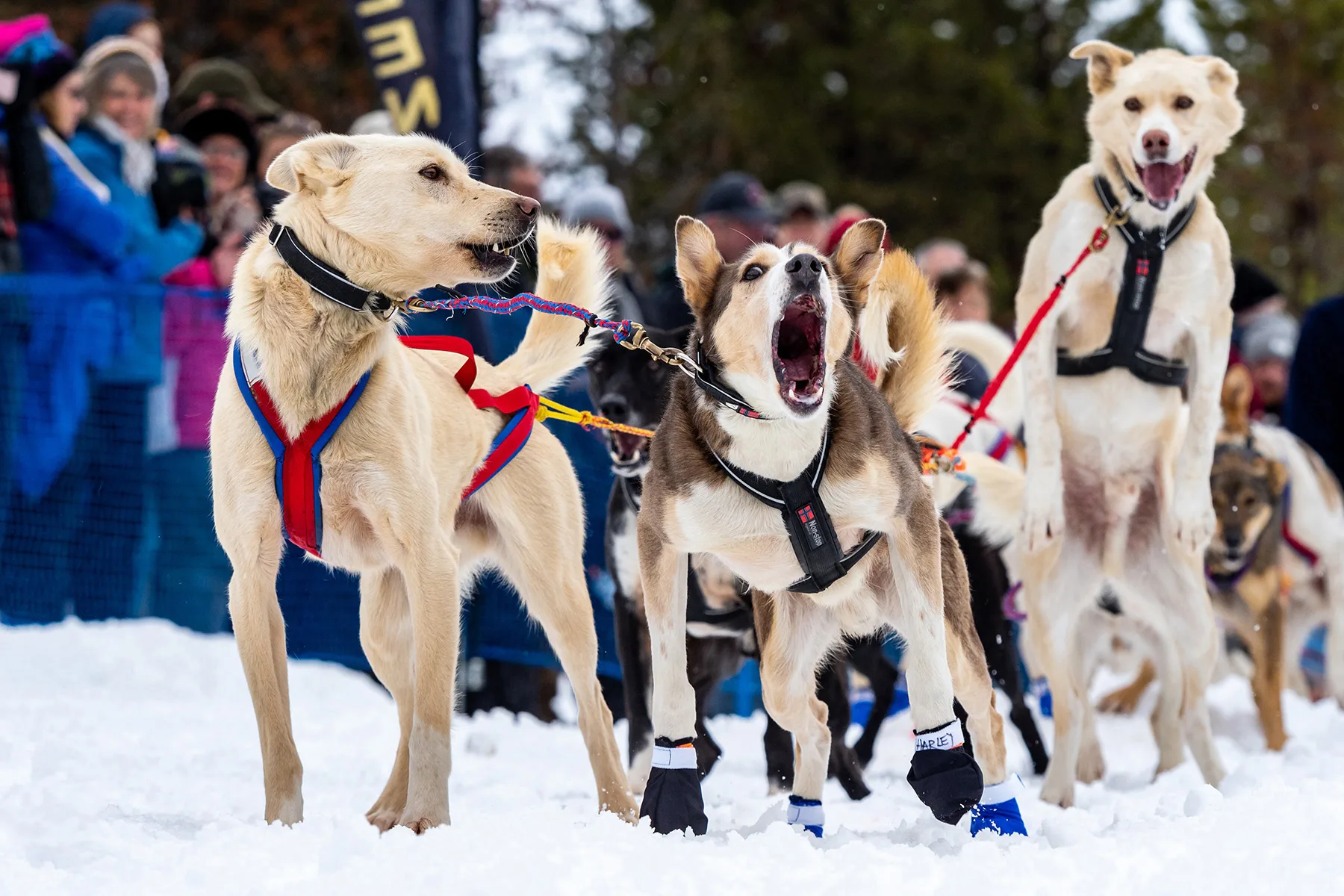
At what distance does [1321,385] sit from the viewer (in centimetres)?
813

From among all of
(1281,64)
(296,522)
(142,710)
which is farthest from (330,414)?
(1281,64)

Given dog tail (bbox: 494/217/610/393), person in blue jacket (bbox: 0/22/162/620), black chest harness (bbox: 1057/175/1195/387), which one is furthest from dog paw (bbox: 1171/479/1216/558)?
person in blue jacket (bbox: 0/22/162/620)

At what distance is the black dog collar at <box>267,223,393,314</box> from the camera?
3459 millimetres

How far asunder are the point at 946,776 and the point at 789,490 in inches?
28.2

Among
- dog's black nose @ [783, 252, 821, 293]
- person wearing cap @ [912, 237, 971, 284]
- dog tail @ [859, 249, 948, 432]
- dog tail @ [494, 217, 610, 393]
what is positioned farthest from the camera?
person wearing cap @ [912, 237, 971, 284]

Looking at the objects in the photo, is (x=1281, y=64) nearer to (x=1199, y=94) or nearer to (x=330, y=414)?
(x=1199, y=94)

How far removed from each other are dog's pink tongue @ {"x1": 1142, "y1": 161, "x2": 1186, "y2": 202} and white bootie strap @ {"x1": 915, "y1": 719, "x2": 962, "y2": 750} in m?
2.16

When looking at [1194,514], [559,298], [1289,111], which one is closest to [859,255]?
[559,298]

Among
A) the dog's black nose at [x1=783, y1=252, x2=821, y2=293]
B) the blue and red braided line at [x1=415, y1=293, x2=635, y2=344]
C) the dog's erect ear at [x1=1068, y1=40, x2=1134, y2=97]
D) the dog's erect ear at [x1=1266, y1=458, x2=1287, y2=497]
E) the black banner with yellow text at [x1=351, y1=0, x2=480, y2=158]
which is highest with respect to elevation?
the dog's erect ear at [x1=1068, y1=40, x2=1134, y2=97]

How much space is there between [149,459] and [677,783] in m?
3.77

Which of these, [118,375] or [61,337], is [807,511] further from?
[61,337]

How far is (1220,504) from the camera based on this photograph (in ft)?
22.3

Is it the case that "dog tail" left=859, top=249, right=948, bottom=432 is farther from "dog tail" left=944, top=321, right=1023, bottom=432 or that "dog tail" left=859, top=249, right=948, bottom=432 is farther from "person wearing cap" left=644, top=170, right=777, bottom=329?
"person wearing cap" left=644, top=170, right=777, bottom=329

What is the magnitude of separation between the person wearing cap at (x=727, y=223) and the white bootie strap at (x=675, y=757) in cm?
306
